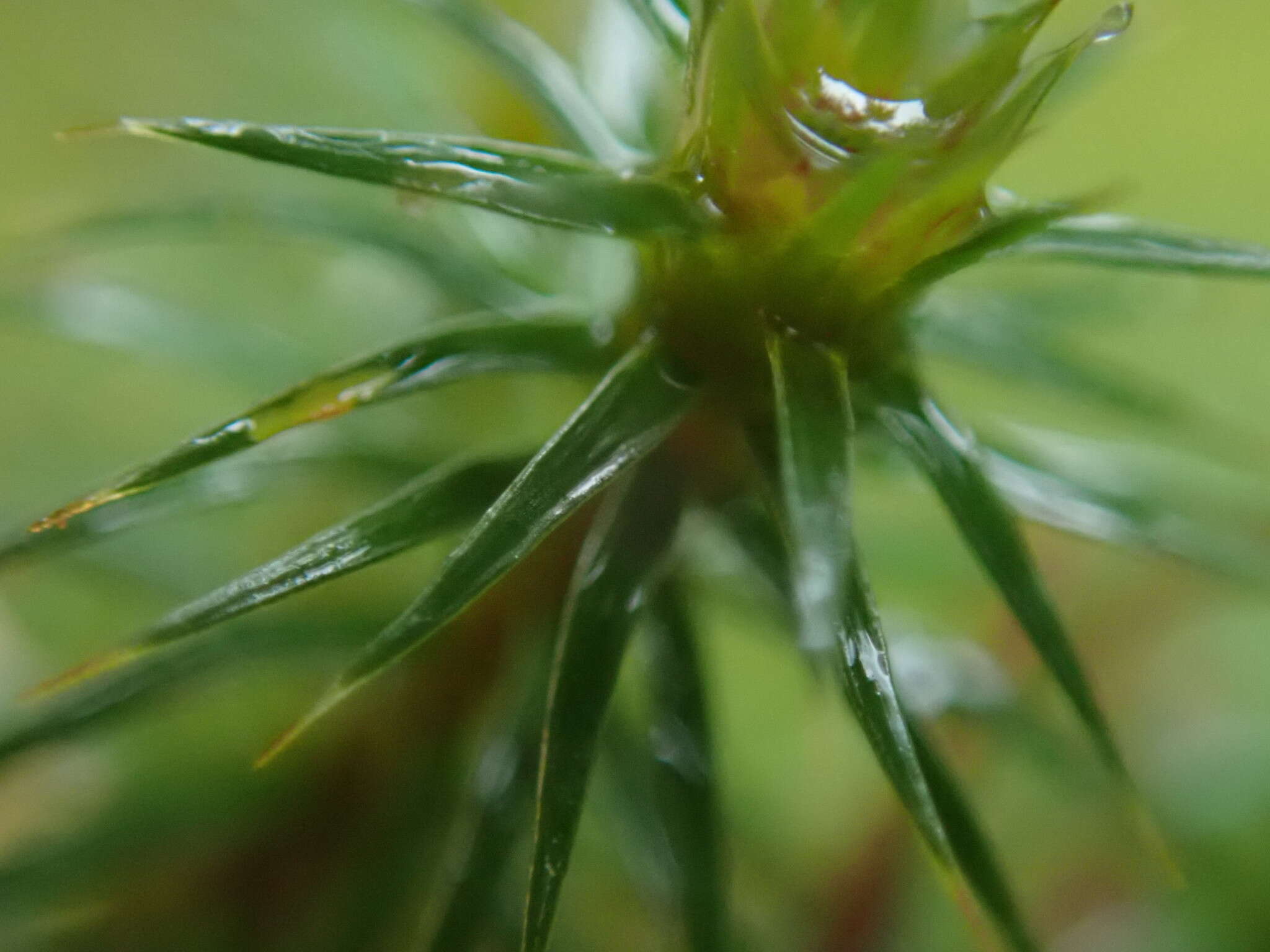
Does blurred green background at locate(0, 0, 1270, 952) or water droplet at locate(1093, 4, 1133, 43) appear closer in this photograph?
water droplet at locate(1093, 4, 1133, 43)

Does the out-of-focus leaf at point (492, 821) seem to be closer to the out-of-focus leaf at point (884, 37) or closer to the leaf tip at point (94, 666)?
the leaf tip at point (94, 666)

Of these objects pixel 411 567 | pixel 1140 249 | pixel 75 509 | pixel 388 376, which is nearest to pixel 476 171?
pixel 388 376

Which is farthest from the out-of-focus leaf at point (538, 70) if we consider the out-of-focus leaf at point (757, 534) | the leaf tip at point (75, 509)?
the leaf tip at point (75, 509)

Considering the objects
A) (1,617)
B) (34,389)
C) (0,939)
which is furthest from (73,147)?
(0,939)

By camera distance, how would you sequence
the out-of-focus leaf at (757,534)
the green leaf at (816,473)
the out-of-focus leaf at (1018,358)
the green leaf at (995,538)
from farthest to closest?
the out-of-focus leaf at (1018,358), the out-of-focus leaf at (757,534), the green leaf at (995,538), the green leaf at (816,473)

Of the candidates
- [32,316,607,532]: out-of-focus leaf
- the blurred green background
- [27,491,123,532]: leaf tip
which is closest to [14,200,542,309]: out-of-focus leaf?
the blurred green background

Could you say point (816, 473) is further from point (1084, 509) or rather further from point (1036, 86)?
point (1084, 509)

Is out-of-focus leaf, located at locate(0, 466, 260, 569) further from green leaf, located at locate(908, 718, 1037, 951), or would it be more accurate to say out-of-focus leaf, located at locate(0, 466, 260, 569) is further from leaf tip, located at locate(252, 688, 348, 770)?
green leaf, located at locate(908, 718, 1037, 951)

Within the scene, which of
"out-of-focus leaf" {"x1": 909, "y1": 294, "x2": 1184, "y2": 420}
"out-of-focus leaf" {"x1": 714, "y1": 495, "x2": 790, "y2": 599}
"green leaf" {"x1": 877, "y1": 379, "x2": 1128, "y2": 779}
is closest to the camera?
"green leaf" {"x1": 877, "y1": 379, "x2": 1128, "y2": 779}
